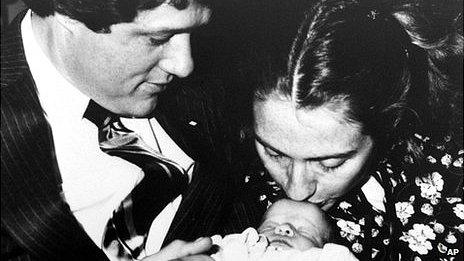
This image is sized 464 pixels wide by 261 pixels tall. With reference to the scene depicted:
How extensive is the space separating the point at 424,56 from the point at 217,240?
72 cm

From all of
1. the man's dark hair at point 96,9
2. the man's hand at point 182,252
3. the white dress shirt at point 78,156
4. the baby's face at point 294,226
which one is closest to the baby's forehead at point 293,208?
the baby's face at point 294,226

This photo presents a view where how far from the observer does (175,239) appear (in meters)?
1.31

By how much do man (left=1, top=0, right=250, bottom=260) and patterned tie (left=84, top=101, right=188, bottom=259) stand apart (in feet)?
0.04

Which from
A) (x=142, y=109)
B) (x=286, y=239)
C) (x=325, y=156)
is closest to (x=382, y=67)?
(x=325, y=156)

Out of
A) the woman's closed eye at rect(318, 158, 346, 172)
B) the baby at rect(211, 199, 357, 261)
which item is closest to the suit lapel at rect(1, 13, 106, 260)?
the baby at rect(211, 199, 357, 261)

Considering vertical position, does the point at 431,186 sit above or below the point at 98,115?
below

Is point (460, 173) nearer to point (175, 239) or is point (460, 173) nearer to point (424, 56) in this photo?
point (424, 56)

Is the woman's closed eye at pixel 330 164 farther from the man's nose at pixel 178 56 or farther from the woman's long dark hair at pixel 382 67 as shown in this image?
the man's nose at pixel 178 56

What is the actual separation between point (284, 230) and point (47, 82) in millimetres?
661

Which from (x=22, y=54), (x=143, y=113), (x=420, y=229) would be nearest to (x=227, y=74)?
(x=143, y=113)

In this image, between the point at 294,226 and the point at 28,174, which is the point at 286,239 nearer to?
the point at 294,226

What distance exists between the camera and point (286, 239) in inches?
51.2

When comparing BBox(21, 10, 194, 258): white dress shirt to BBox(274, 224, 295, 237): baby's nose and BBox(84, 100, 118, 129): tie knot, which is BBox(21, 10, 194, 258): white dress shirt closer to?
BBox(84, 100, 118, 129): tie knot

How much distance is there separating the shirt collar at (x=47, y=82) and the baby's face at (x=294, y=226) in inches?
21.8
